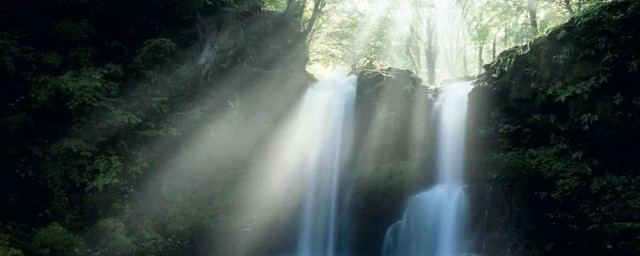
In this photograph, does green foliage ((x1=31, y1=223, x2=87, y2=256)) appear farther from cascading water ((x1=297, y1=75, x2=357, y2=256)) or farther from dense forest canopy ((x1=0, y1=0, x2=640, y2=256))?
cascading water ((x1=297, y1=75, x2=357, y2=256))

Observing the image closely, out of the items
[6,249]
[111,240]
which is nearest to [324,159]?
[111,240]

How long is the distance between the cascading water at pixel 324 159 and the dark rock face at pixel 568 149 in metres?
4.74

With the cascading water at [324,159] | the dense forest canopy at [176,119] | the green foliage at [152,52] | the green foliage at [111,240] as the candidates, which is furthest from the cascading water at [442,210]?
the green foliage at [152,52]

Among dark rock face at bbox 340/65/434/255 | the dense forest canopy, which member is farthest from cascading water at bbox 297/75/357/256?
the dense forest canopy

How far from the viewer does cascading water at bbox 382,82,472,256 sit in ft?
35.2

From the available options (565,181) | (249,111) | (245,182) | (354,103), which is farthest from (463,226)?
(249,111)

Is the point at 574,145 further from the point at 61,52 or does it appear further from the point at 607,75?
the point at 61,52

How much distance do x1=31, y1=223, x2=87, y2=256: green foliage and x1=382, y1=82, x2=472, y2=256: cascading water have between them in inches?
312

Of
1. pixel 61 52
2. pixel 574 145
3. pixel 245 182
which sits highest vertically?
pixel 61 52

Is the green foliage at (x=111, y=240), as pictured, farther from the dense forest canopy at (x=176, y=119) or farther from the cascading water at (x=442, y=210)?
the cascading water at (x=442, y=210)

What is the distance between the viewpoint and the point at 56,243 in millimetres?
8438

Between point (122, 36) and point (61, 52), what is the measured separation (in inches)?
84.3

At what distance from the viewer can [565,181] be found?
29.8 ft

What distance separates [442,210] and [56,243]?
30.6 feet
